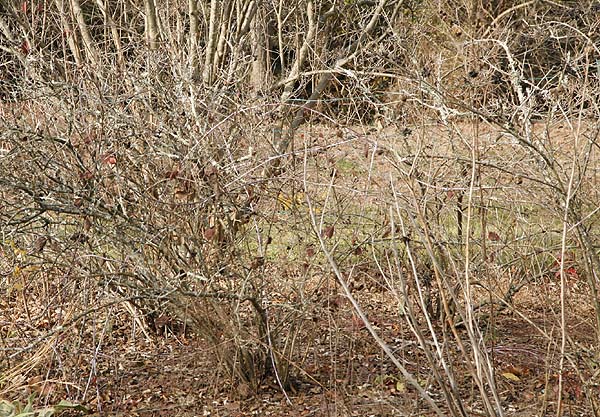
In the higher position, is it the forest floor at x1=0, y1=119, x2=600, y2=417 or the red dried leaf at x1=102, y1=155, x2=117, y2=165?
the red dried leaf at x1=102, y1=155, x2=117, y2=165

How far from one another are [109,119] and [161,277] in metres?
0.82

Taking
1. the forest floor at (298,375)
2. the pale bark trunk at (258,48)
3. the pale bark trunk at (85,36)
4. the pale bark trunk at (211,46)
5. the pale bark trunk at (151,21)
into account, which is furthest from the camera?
the pale bark trunk at (258,48)

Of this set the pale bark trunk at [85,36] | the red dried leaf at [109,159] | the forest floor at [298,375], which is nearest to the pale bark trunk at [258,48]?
the pale bark trunk at [85,36]

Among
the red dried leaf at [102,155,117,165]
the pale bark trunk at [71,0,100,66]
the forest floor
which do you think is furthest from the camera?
the pale bark trunk at [71,0,100,66]

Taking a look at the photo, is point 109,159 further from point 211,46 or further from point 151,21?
point 151,21

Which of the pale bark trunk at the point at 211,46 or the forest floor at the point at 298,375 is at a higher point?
the pale bark trunk at the point at 211,46

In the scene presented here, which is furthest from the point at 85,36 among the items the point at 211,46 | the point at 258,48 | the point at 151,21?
the point at 258,48

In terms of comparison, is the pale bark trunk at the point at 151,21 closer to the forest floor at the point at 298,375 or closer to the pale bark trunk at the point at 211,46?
the pale bark trunk at the point at 211,46

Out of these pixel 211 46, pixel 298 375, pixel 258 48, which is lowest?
pixel 298 375

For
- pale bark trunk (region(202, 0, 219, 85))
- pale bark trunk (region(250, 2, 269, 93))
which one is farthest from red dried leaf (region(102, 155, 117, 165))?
pale bark trunk (region(250, 2, 269, 93))

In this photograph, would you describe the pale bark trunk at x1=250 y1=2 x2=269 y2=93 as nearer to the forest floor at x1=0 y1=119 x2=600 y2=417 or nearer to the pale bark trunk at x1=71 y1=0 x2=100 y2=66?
the pale bark trunk at x1=71 y1=0 x2=100 y2=66

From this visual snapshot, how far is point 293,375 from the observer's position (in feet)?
15.1

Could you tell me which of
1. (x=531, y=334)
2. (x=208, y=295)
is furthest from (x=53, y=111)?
(x=531, y=334)

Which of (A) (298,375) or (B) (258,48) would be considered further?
(B) (258,48)
